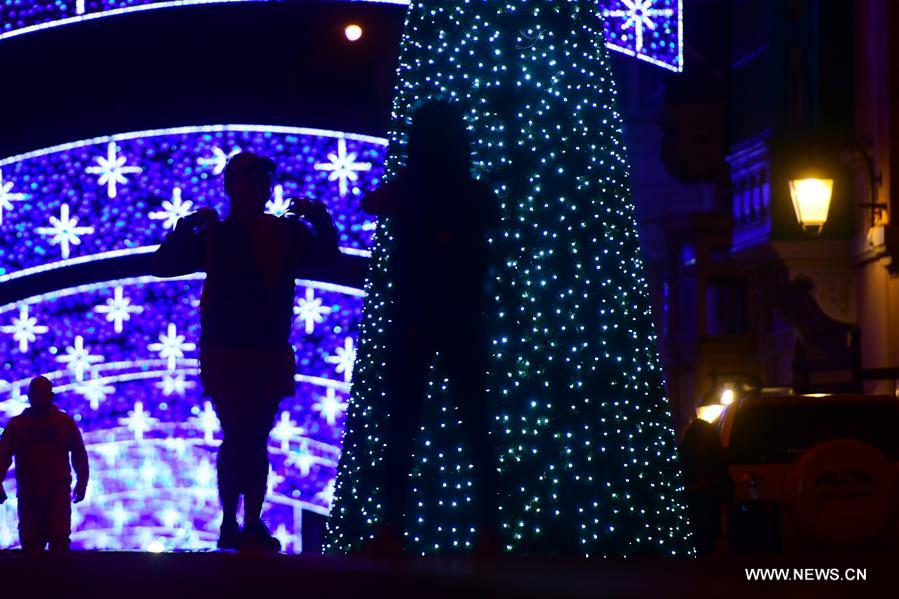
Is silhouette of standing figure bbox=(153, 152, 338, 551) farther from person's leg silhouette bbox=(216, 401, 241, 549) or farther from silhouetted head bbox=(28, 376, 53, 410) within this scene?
silhouetted head bbox=(28, 376, 53, 410)

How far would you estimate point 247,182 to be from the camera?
912 centimetres

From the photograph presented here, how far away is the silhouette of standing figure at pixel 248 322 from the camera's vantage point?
914cm

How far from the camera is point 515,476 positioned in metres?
10.5

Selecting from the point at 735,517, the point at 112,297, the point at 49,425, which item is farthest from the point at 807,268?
the point at 735,517

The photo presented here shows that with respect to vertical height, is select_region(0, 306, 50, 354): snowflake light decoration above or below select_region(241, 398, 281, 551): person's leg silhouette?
above

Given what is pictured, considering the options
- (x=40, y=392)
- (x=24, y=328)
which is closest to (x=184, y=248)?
(x=40, y=392)

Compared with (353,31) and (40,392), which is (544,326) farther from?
(353,31)

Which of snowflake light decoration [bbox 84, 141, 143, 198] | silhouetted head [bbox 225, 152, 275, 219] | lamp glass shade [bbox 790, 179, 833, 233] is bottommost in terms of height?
Answer: silhouetted head [bbox 225, 152, 275, 219]

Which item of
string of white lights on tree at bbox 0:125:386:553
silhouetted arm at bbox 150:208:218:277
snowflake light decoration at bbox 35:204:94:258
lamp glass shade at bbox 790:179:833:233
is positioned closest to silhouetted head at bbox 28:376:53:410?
silhouetted arm at bbox 150:208:218:277

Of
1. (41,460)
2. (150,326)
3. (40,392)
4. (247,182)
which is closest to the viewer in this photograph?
(247,182)

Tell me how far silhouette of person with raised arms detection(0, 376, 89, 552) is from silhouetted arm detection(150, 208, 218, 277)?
6.79 meters

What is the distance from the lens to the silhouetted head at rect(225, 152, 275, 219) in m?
9.11

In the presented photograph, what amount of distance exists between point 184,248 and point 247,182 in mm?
453

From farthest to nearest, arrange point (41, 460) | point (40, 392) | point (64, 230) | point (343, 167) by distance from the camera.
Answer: point (64, 230), point (343, 167), point (41, 460), point (40, 392)
